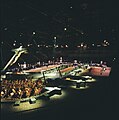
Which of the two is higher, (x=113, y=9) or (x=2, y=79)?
(x=113, y=9)

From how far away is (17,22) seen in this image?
1745 cm

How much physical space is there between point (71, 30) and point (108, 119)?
1853 centimetres

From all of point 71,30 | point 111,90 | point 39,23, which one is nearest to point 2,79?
point 111,90

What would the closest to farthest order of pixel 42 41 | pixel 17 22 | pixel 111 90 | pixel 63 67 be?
pixel 111 90, pixel 63 67, pixel 17 22, pixel 42 41

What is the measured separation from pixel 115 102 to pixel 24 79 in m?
4.35

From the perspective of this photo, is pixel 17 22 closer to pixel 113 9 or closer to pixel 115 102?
pixel 113 9

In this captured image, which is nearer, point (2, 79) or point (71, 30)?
point (2, 79)

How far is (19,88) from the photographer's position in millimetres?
9148

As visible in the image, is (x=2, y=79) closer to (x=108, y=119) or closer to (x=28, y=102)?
(x=28, y=102)

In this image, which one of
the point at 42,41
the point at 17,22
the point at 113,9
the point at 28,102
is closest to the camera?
the point at 28,102

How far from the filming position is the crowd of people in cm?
880

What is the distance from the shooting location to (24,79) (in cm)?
1034

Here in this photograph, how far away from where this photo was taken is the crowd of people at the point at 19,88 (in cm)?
880

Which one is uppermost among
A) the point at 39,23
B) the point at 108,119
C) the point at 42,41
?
the point at 39,23
